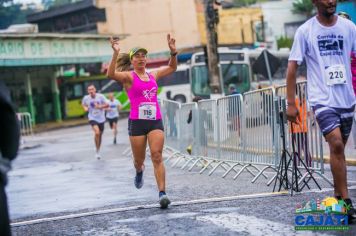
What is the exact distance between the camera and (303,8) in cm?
7056

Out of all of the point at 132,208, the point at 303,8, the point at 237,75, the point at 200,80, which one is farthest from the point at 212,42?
the point at 303,8

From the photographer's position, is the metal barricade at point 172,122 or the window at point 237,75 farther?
the window at point 237,75

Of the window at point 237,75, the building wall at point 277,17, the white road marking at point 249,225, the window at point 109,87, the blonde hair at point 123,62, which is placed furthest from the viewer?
the building wall at point 277,17

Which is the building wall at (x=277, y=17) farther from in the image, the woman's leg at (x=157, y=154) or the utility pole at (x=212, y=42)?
the woman's leg at (x=157, y=154)

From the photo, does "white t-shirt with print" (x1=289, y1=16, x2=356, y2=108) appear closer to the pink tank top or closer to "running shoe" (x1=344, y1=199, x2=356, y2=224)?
"running shoe" (x1=344, y1=199, x2=356, y2=224)

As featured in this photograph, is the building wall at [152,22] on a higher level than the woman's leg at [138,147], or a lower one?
higher

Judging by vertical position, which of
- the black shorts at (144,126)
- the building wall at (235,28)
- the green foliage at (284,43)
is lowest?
the black shorts at (144,126)

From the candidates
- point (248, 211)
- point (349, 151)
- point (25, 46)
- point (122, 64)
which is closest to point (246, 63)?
point (25, 46)

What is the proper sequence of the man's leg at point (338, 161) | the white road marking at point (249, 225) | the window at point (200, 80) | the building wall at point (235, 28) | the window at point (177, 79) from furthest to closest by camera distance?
the building wall at point (235, 28) → the window at point (177, 79) → the window at point (200, 80) → the man's leg at point (338, 161) → the white road marking at point (249, 225)

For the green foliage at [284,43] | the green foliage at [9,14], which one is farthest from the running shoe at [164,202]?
the green foliage at [9,14]

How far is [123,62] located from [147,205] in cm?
195

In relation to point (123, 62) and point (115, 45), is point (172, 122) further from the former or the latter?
point (115, 45)

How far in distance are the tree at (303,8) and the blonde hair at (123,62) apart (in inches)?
2485

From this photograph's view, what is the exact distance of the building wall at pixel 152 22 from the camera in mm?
55250
